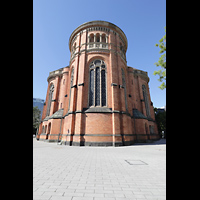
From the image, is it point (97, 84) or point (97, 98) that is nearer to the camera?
point (97, 98)

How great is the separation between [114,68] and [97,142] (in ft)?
32.5

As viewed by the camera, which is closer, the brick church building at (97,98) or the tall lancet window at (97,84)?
the brick church building at (97,98)

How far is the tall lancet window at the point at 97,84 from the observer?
15.2m

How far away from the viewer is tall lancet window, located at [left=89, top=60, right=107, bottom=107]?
599 inches

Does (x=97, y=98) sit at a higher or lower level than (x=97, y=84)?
lower

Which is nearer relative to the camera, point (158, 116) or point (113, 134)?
point (113, 134)

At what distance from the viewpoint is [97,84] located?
16000 mm

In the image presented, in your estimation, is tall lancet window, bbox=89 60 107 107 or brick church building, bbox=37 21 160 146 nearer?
brick church building, bbox=37 21 160 146
